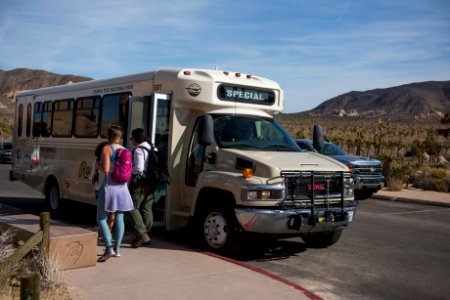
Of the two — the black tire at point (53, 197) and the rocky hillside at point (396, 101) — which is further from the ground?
the rocky hillside at point (396, 101)

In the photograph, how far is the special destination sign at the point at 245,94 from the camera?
9237 mm

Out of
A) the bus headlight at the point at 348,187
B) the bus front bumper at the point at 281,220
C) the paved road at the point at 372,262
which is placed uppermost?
the bus headlight at the point at 348,187

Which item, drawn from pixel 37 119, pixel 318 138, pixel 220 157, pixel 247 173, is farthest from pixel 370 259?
pixel 37 119

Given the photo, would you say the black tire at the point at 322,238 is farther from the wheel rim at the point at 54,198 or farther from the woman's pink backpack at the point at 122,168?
the wheel rim at the point at 54,198

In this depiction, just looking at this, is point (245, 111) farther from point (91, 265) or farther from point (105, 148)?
point (91, 265)

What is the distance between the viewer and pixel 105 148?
295 inches

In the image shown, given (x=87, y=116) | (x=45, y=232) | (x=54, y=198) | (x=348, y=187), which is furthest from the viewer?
(x=54, y=198)

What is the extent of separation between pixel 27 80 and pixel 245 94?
465ft

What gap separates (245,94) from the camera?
959 centimetres

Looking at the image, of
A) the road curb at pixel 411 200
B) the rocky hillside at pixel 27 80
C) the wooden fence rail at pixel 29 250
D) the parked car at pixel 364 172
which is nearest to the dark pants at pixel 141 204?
the wooden fence rail at pixel 29 250

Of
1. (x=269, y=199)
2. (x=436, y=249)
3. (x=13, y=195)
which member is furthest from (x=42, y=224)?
(x=13, y=195)

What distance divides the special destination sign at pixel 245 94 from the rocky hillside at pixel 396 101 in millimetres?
145755

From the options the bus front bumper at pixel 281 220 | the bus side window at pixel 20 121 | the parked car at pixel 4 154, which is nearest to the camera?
the bus front bumper at pixel 281 220

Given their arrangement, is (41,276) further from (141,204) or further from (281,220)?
(281,220)
